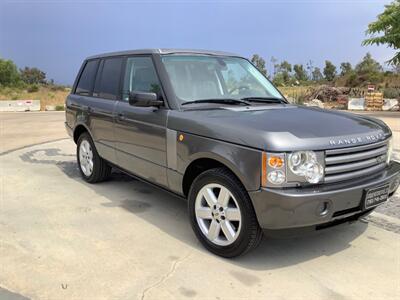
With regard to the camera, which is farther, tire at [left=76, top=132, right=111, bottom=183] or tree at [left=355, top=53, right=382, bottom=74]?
tree at [left=355, top=53, right=382, bottom=74]

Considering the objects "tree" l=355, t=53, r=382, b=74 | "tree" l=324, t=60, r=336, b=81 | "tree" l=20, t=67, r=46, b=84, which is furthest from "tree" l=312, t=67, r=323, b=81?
"tree" l=20, t=67, r=46, b=84

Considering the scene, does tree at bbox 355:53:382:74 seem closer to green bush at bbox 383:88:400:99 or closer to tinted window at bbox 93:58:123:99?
green bush at bbox 383:88:400:99

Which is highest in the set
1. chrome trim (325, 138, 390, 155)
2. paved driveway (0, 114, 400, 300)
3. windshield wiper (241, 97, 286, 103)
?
windshield wiper (241, 97, 286, 103)

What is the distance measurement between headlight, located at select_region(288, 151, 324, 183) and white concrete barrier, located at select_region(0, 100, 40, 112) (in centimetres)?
2387

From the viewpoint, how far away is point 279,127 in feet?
11.5

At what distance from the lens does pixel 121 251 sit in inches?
156

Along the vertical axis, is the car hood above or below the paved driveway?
above

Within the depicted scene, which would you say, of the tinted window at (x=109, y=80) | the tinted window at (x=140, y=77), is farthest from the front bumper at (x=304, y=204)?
the tinted window at (x=109, y=80)

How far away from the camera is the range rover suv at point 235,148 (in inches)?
130

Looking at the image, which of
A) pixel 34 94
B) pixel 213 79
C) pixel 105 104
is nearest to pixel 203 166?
pixel 213 79

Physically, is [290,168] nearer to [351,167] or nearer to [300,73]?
[351,167]

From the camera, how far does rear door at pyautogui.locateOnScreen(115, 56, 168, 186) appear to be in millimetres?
4461

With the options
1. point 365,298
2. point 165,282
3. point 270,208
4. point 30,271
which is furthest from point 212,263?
point 30,271

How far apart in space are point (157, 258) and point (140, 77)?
2.21 meters
